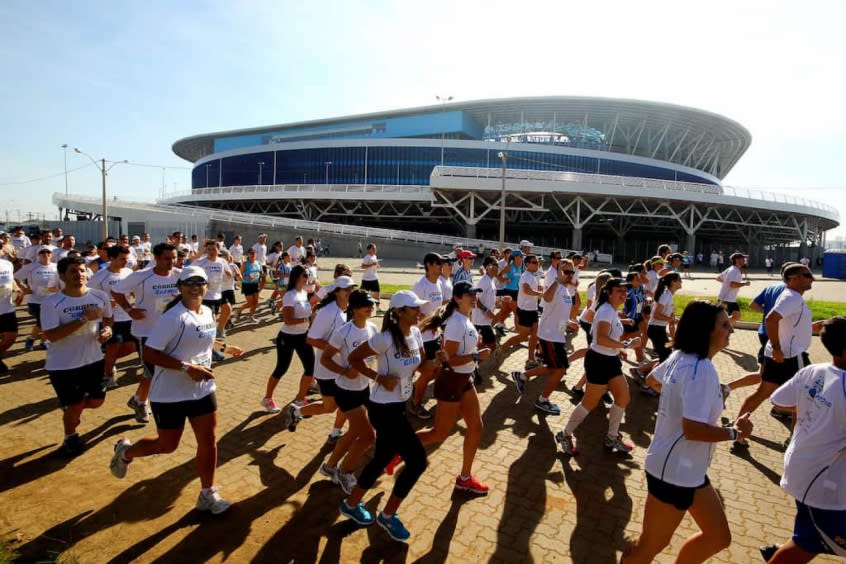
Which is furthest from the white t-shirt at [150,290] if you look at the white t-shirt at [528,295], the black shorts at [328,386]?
the white t-shirt at [528,295]

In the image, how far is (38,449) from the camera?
4.80 m

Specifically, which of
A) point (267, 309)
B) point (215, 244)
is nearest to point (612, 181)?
point (267, 309)

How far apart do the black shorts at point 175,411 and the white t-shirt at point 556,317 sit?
427cm

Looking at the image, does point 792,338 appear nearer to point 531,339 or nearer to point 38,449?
point 531,339

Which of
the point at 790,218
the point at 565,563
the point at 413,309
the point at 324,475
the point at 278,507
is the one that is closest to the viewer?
the point at 565,563

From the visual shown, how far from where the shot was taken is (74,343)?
459 cm

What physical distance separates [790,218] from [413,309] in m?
61.1

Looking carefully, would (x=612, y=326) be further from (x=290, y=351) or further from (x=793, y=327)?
(x=290, y=351)

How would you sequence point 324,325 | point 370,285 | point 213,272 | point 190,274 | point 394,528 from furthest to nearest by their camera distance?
point 370,285
point 213,272
point 324,325
point 190,274
point 394,528

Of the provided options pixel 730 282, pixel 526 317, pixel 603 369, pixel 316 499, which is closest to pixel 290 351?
pixel 316 499

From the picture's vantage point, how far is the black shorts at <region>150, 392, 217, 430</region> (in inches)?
141

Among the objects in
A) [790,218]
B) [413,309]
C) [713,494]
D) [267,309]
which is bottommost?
[267,309]

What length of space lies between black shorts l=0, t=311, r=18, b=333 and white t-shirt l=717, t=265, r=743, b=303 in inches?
470

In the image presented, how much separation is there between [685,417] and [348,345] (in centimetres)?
261
